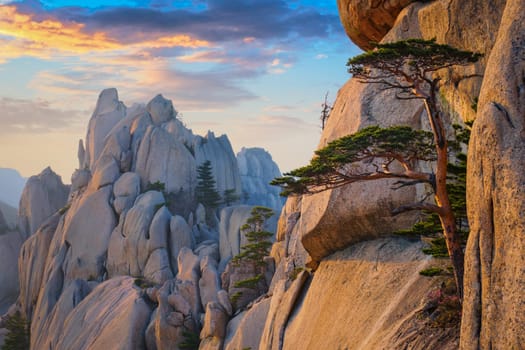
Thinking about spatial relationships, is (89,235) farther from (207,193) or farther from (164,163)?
(207,193)

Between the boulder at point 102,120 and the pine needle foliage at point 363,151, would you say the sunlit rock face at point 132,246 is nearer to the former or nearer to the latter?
the boulder at point 102,120

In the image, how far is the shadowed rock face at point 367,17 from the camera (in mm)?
22266

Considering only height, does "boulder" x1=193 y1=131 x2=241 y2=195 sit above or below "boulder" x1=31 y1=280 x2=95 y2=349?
above

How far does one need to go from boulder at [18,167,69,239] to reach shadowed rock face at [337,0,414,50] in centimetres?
7319

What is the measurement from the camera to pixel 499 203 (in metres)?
10.7

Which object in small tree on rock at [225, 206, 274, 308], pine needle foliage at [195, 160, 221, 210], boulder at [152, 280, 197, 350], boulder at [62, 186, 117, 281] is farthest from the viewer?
pine needle foliage at [195, 160, 221, 210]

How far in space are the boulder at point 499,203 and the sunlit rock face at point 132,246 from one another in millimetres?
29061

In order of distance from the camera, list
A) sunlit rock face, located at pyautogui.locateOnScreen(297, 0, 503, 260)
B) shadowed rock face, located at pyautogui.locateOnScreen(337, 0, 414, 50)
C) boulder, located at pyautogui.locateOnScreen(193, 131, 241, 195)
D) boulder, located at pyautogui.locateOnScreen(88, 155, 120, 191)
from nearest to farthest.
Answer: sunlit rock face, located at pyautogui.locateOnScreen(297, 0, 503, 260)
shadowed rock face, located at pyautogui.locateOnScreen(337, 0, 414, 50)
boulder, located at pyautogui.locateOnScreen(88, 155, 120, 191)
boulder, located at pyautogui.locateOnScreen(193, 131, 241, 195)

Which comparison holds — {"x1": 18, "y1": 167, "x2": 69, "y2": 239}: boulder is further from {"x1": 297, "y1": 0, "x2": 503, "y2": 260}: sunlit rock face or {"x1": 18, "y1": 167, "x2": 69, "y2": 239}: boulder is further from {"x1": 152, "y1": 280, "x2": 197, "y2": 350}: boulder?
{"x1": 297, "y1": 0, "x2": 503, "y2": 260}: sunlit rock face

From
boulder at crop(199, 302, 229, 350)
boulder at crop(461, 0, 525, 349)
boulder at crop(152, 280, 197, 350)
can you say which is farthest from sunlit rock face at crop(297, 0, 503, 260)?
Result: boulder at crop(152, 280, 197, 350)

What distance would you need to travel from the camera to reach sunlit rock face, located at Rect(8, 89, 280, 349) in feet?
154

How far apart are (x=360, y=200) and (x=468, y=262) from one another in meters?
8.67

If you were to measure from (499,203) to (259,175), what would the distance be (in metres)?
108

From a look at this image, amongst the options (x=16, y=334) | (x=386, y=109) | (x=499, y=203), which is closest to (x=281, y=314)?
(x=386, y=109)
